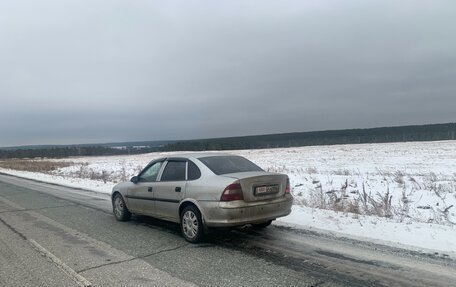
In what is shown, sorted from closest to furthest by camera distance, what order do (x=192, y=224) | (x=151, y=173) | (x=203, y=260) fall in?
A: (x=203, y=260), (x=192, y=224), (x=151, y=173)

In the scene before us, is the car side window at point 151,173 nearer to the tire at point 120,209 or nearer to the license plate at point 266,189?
the tire at point 120,209

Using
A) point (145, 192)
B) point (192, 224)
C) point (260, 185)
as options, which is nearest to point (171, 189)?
point (192, 224)

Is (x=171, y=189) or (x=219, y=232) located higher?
(x=171, y=189)

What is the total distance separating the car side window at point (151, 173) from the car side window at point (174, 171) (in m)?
0.31

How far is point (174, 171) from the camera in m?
7.44

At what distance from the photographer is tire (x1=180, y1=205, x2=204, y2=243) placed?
6.52 m

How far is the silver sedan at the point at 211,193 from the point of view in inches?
247

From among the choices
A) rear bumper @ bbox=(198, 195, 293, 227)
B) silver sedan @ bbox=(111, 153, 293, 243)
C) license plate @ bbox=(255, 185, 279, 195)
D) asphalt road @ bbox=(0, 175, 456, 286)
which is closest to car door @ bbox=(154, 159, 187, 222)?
silver sedan @ bbox=(111, 153, 293, 243)

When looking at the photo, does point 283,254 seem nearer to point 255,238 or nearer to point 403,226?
point 255,238

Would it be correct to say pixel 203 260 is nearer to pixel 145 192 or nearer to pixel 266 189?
pixel 266 189

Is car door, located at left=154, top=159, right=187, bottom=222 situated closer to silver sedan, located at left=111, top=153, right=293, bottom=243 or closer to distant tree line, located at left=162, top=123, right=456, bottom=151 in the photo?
silver sedan, located at left=111, top=153, right=293, bottom=243

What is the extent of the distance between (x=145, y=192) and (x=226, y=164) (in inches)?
79.3

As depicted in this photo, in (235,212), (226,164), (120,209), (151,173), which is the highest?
(226,164)

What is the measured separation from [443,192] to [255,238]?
291 inches
